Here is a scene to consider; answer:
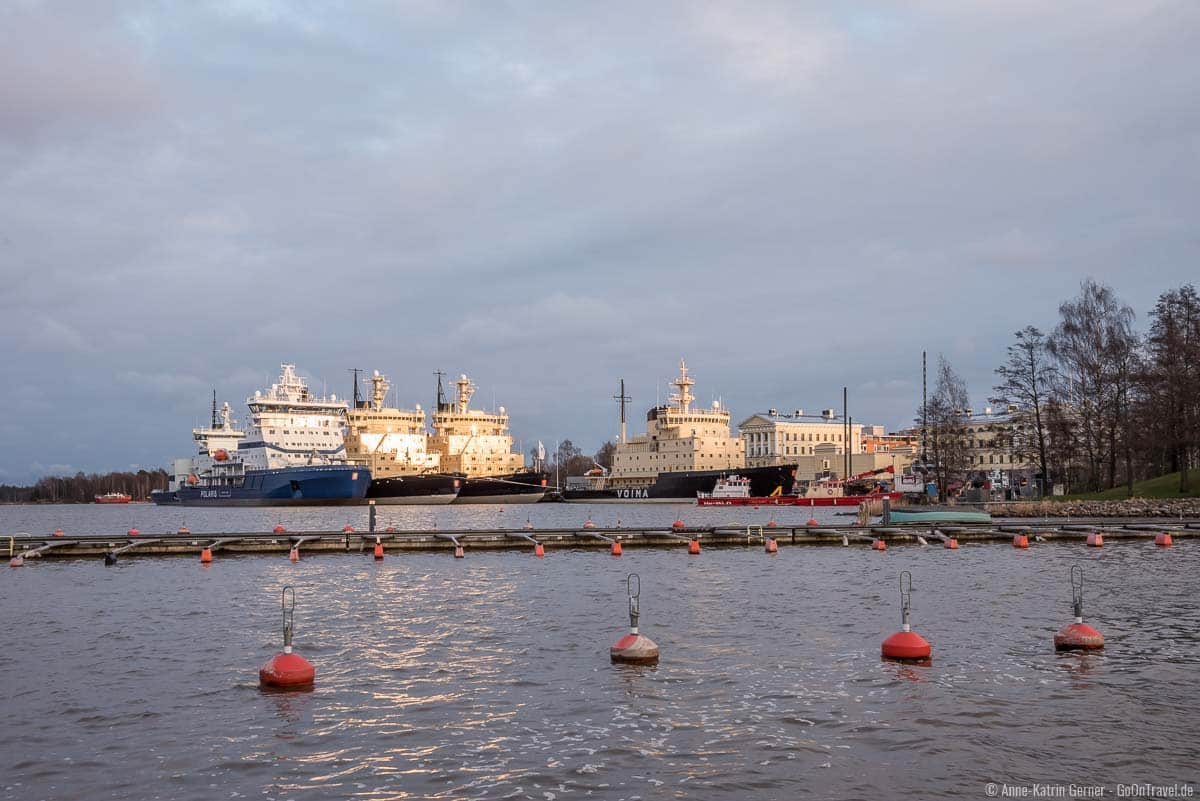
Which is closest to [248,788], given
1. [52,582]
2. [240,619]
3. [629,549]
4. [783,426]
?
[240,619]

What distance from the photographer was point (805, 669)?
16.0 meters

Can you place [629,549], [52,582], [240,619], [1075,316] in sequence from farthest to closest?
[1075,316], [629,549], [52,582], [240,619]

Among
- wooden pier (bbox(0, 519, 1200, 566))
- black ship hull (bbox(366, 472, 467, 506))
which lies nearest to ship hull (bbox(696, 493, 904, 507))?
black ship hull (bbox(366, 472, 467, 506))

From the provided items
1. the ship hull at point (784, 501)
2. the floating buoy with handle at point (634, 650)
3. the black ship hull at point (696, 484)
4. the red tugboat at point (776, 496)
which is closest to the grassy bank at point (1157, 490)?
the ship hull at point (784, 501)

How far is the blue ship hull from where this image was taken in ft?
325

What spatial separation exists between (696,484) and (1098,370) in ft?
198

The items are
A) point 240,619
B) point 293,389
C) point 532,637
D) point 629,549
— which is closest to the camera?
point 532,637

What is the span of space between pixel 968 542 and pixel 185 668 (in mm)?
35939

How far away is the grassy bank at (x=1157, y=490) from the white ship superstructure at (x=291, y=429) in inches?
3012

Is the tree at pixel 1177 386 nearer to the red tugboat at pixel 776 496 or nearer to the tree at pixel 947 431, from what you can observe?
the tree at pixel 947 431

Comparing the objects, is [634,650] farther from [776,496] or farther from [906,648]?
[776,496]

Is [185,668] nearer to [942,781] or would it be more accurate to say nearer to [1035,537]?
[942,781]

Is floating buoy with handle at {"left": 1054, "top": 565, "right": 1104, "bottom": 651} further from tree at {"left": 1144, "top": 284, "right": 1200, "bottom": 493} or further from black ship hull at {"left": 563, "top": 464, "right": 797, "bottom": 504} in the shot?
black ship hull at {"left": 563, "top": 464, "right": 797, "bottom": 504}

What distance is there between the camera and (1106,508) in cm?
5547
